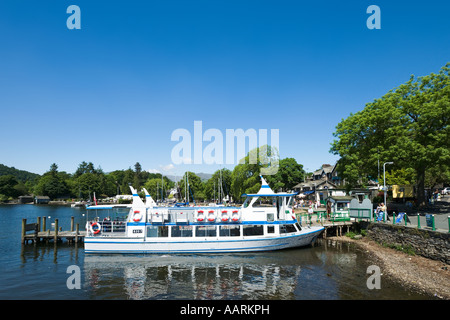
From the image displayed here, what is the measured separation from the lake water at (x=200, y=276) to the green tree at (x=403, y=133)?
13.3 m

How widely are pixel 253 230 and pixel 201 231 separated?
5068 mm

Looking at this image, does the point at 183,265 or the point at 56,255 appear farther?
Answer: the point at 56,255

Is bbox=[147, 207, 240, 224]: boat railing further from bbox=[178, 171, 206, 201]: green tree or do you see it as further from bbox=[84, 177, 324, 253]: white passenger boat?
bbox=[178, 171, 206, 201]: green tree

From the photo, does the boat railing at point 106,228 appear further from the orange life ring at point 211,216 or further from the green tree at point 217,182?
the green tree at point 217,182

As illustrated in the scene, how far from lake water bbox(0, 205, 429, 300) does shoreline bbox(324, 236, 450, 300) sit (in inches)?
35.5

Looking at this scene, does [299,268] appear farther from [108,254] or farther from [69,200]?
[69,200]

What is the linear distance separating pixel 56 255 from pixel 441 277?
3211cm

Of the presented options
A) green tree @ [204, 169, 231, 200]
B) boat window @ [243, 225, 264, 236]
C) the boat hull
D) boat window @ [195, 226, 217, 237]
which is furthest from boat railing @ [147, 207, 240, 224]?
green tree @ [204, 169, 231, 200]

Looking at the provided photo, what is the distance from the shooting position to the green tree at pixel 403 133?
32906mm

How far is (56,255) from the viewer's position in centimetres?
2823

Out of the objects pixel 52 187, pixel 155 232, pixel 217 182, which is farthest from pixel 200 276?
pixel 52 187

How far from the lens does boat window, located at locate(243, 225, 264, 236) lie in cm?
2786

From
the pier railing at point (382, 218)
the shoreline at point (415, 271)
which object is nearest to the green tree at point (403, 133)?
the pier railing at point (382, 218)

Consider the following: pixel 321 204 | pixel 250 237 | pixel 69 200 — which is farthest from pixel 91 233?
pixel 69 200
